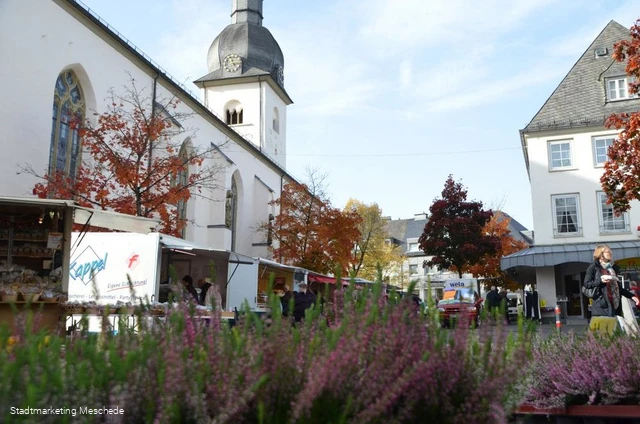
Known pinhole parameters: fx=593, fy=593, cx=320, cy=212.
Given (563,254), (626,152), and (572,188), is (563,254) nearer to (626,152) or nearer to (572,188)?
(572,188)

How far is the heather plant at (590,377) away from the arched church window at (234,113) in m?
44.0

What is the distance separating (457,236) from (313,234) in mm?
8646

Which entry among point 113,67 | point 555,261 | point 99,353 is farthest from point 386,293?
point 555,261

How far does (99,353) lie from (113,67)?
75.6 ft

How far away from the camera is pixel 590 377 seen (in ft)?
11.4

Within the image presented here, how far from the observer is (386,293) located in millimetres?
2373

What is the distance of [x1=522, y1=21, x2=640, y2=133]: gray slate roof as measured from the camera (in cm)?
2814

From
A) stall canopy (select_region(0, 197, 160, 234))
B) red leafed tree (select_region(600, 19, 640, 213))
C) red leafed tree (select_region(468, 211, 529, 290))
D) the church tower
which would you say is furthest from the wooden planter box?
the church tower

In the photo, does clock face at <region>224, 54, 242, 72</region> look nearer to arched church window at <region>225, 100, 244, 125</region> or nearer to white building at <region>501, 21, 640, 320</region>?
arched church window at <region>225, 100, 244, 125</region>

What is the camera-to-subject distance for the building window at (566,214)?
1090 inches

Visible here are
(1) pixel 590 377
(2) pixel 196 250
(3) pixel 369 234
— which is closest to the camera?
(1) pixel 590 377

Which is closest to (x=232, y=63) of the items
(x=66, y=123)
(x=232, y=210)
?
(x=232, y=210)

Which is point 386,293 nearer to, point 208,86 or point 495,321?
point 495,321

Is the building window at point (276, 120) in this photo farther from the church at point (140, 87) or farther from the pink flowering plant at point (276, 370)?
the pink flowering plant at point (276, 370)
